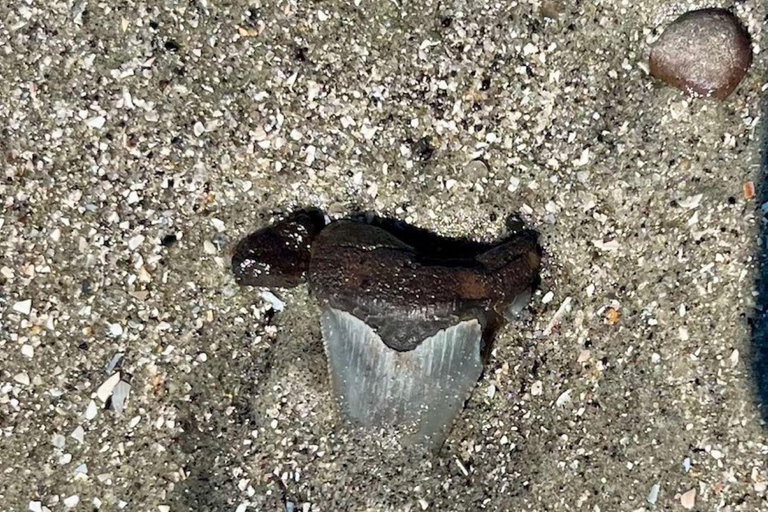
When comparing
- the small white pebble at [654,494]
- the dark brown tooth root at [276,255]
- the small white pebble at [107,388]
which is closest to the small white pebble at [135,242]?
the dark brown tooth root at [276,255]

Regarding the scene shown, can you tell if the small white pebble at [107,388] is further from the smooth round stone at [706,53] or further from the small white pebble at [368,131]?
the smooth round stone at [706,53]

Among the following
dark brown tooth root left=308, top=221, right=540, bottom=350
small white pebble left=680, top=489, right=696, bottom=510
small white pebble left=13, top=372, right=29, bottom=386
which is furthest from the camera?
small white pebble left=13, top=372, right=29, bottom=386

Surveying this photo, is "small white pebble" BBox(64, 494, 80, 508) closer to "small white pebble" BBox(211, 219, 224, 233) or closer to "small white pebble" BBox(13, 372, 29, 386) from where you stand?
"small white pebble" BBox(13, 372, 29, 386)

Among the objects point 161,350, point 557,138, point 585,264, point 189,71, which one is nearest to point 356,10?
point 189,71

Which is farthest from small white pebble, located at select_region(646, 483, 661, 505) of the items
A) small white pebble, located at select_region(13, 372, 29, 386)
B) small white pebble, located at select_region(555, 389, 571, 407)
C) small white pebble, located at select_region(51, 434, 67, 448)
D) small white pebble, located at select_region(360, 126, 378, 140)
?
small white pebble, located at select_region(13, 372, 29, 386)

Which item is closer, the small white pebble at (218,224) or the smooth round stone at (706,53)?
the smooth round stone at (706,53)

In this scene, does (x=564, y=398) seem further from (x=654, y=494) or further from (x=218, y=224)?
(x=218, y=224)
